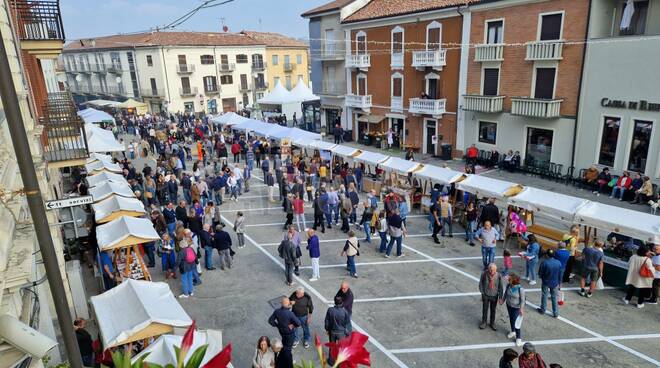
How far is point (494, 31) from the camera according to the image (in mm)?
23922

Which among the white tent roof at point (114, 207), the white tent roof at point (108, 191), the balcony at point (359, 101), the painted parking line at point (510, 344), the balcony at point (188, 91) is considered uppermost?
the balcony at point (188, 91)

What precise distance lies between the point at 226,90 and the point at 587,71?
45.4 meters

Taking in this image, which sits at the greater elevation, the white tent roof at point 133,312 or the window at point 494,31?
the window at point 494,31

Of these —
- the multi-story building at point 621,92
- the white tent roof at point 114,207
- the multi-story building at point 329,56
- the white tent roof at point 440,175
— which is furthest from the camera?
the multi-story building at point 329,56

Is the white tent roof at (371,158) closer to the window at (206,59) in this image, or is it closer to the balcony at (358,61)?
the balcony at (358,61)

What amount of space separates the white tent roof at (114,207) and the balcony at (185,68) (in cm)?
4387

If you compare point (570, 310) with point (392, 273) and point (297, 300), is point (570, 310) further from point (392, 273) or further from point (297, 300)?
point (297, 300)

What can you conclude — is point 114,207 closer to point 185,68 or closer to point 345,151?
point 345,151

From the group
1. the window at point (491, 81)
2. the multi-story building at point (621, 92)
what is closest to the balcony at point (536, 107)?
the multi-story building at point (621, 92)

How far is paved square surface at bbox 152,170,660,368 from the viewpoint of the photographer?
341 inches

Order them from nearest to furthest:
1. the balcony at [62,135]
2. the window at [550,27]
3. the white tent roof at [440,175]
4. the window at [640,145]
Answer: the balcony at [62,135] < the white tent roof at [440,175] < the window at [640,145] < the window at [550,27]

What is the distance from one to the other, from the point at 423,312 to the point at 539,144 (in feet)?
53.1

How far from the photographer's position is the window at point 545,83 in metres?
21.7

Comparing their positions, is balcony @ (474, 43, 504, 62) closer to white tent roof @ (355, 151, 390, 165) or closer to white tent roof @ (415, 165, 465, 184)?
white tent roof @ (355, 151, 390, 165)
